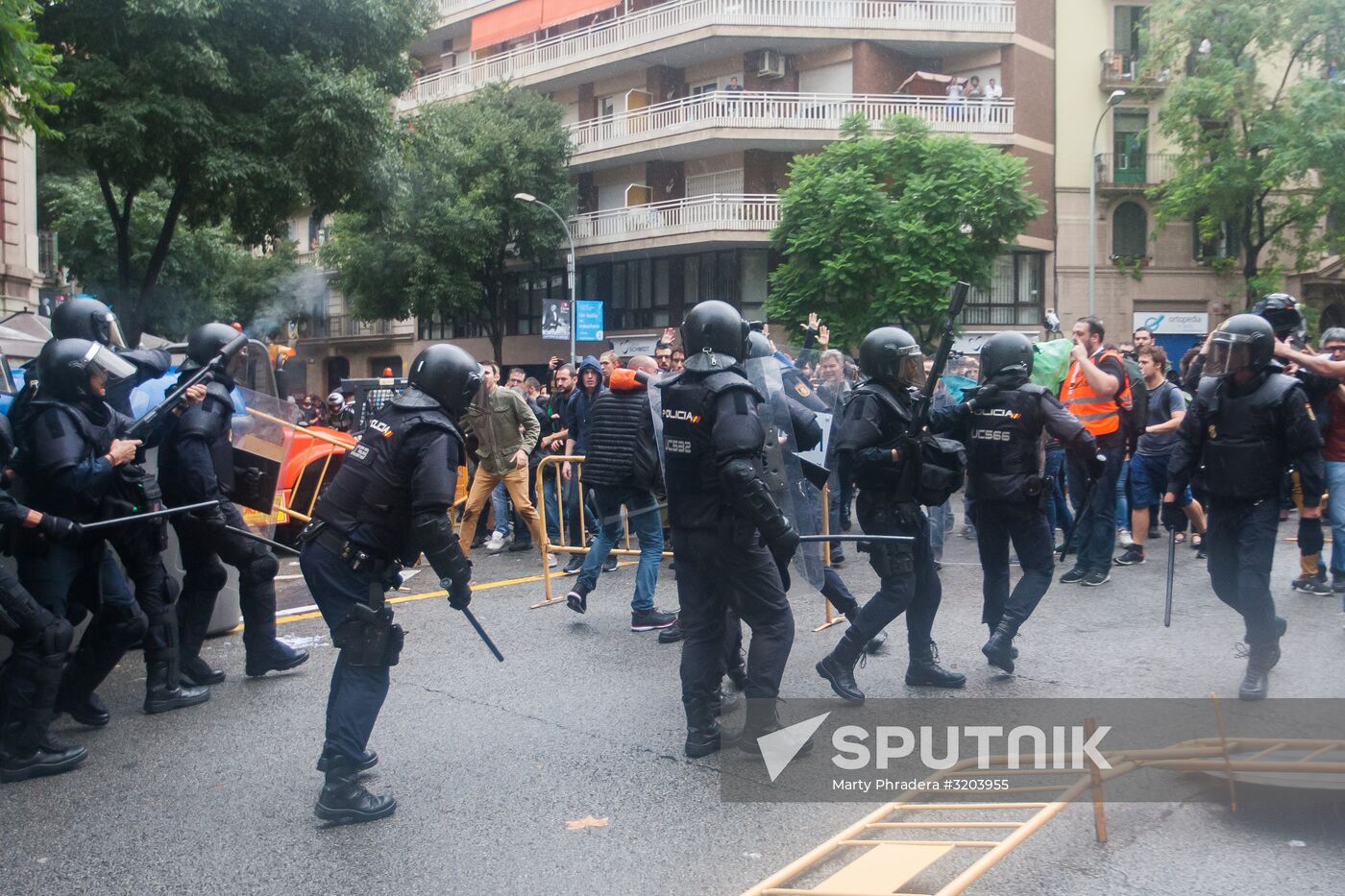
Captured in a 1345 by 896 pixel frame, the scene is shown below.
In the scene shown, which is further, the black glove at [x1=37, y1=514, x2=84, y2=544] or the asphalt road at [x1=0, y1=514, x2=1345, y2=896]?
the black glove at [x1=37, y1=514, x2=84, y2=544]

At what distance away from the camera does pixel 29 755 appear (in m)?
5.20

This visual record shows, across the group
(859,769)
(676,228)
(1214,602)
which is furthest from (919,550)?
(676,228)

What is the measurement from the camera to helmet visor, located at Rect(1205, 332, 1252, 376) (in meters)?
5.84

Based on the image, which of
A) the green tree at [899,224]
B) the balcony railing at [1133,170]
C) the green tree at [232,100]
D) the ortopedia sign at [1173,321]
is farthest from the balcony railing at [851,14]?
the green tree at [232,100]

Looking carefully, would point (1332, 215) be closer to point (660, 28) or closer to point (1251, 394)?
point (660, 28)

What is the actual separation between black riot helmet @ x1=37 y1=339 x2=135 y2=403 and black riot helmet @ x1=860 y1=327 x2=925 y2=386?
3.74 m

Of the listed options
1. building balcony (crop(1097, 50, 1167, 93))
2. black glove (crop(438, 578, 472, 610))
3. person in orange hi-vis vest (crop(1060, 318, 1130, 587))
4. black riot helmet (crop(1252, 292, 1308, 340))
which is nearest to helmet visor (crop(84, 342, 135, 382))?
black glove (crop(438, 578, 472, 610))

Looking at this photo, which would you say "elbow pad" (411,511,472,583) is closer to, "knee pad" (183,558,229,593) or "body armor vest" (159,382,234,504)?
"body armor vest" (159,382,234,504)

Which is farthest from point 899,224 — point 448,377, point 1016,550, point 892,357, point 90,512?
point 448,377

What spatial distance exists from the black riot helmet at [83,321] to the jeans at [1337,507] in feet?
25.4

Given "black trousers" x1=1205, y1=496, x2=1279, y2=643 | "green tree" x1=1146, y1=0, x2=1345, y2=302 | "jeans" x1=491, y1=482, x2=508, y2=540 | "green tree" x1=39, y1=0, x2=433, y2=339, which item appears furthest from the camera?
"green tree" x1=1146, y1=0, x2=1345, y2=302

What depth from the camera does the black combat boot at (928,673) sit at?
20.1ft

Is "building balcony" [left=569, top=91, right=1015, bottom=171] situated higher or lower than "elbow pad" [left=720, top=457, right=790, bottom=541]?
higher

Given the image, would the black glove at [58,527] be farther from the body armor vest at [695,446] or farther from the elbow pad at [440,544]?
the body armor vest at [695,446]
